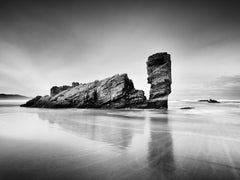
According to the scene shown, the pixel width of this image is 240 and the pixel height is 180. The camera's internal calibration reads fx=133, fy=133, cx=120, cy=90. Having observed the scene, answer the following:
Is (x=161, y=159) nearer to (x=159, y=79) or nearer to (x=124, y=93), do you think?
(x=124, y=93)

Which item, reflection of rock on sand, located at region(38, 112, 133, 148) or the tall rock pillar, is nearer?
reflection of rock on sand, located at region(38, 112, 133, 148)

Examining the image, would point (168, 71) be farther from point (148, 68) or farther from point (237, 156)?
point (237, 156)

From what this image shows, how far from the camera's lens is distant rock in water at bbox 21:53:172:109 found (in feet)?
81.3

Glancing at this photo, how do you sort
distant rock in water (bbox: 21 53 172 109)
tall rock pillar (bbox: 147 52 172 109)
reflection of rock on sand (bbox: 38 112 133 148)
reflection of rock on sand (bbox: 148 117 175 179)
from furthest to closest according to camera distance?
distant rock in water (bbox: 21 53 172 109) → tall rock pillar (bbox: 147 52 172 109) → reflection of rock on sand (bbox: 38 112 133 148) → reflection of rock on sand (bbox: 148 117 175 179)

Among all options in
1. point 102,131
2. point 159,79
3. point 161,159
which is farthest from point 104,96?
point 161,159

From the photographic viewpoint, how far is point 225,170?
105 inches

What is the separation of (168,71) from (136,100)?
8293 millimetres

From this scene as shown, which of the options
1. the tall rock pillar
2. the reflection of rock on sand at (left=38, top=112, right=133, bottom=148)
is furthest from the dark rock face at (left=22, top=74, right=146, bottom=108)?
the reflection of rock on sand at (left=38, top=112, right=133, bottom=148)

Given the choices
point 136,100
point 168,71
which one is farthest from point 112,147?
point 168,71

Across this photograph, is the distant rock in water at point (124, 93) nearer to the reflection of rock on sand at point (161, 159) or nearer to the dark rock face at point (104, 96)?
the dark rock face at point (104, 96)

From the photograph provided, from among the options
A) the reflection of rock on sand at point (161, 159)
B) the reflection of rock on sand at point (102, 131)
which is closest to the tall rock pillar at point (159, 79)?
the reflection of rock on sand at point (102, 131)

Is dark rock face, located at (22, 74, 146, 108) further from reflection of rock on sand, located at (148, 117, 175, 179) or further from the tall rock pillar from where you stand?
reflection of rock on sand, located at (148, 117, 175, 179)

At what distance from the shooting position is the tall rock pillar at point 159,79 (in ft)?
80.7

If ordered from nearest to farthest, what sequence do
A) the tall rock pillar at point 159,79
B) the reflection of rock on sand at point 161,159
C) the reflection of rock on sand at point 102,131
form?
1. the reflection of rock on sand at point 161,159
2. the reflection of rock on sand at point 102,131
3. the tall rock pillar at point 159,79
